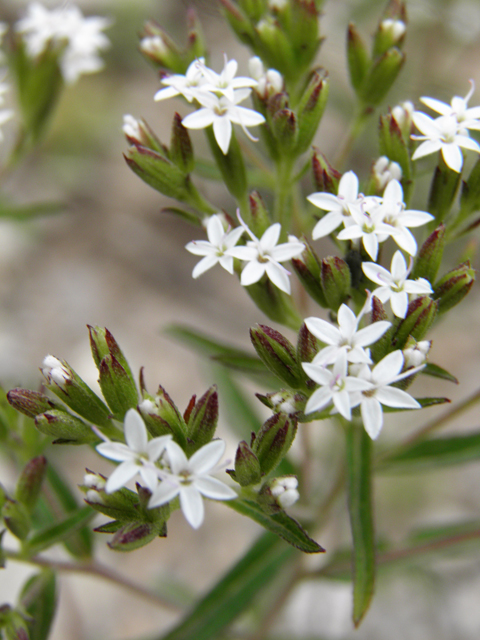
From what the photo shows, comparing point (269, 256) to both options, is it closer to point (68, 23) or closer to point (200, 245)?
point (200, 245)

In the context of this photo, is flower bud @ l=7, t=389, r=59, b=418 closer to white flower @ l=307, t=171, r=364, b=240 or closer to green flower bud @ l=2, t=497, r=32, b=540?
green flower bud @ l=2, t=497, r=32, b=540

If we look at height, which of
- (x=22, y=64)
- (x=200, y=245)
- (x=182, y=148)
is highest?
(x=22, y=64)

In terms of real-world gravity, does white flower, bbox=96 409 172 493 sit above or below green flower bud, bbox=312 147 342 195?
below

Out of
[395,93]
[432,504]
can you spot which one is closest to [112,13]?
[395,93]

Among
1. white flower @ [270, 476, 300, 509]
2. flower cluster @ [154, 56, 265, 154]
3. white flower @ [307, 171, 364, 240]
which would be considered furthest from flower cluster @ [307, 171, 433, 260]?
white flower @ [270, 476, 300, 509]

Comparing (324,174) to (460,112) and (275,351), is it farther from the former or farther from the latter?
(275,351)
